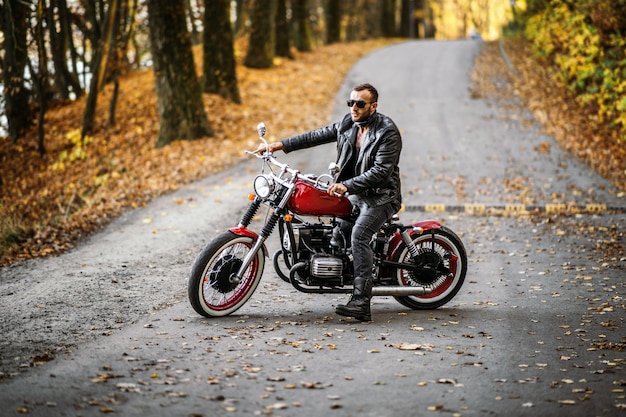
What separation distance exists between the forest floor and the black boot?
5180 mm

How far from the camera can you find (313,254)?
6.98 meters

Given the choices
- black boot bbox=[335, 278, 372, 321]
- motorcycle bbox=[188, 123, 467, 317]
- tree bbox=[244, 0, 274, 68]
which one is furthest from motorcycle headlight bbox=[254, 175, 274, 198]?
tree bbox=[244, 0, 274, 68]

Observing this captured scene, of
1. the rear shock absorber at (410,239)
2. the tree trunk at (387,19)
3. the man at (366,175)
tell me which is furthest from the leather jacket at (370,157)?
the tree trunk at (387,19)

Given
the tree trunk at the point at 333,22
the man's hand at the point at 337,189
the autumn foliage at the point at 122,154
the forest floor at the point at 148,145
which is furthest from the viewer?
the tree trunk at the point at 333,22

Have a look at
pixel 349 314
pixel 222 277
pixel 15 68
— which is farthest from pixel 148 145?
pixel 349 314

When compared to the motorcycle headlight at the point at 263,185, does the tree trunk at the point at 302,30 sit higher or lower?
higher

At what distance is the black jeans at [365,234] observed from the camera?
688cm

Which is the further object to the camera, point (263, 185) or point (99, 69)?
point (99, 69)

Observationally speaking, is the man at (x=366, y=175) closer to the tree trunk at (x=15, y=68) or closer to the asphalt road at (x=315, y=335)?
the asphalt road at (x=315, y=335)

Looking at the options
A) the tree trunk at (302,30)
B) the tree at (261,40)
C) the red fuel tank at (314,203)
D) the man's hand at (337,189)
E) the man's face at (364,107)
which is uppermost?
the tree trunk at (302,30)

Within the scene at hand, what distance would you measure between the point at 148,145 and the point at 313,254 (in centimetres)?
1331

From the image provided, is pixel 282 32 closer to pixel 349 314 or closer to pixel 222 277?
pixel 222 277

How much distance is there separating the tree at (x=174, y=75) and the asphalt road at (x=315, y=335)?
5.95m

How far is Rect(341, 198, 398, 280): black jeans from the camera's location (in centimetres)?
688
